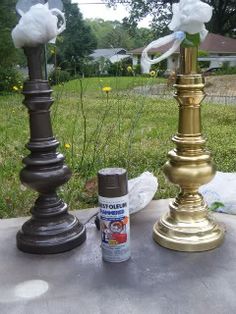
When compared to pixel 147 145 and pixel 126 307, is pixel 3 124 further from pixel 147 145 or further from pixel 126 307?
pixel 126 307

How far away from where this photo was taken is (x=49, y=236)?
1289mm

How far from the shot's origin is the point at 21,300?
1.06m

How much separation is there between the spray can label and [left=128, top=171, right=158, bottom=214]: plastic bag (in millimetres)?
337

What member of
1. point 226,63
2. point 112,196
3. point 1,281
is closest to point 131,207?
point 112,196

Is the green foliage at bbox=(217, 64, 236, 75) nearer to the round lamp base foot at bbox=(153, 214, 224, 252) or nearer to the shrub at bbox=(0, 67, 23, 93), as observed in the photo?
the shrub at bbox=(0, 67, 23, 93)

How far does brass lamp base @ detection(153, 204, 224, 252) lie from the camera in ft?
4.19

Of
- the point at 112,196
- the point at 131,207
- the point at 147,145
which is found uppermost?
the point at 112,196

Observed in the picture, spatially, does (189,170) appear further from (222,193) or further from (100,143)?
(100,143)

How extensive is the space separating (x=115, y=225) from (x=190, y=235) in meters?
0.25

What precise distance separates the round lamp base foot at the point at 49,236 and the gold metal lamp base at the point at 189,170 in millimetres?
252

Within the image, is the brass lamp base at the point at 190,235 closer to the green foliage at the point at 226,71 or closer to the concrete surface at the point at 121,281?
the concrete surface at the point at 121,281

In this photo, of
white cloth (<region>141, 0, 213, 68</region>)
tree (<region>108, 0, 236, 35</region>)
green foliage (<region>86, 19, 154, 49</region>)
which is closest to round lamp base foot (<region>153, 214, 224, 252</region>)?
white cloth (<region>141, 0, 213, 68</region>)

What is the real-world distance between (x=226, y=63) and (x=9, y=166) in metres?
19.3

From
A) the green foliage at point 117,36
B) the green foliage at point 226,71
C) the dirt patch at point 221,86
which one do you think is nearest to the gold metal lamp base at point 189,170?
the green foliage at point 117,36
